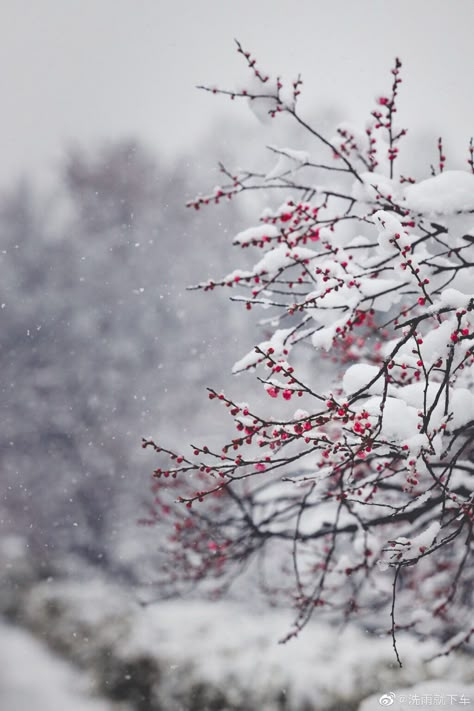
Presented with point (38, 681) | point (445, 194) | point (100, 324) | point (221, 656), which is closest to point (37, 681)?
point (38, 681)

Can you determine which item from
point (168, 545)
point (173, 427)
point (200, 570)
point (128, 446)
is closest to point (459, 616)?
point (200, 570)

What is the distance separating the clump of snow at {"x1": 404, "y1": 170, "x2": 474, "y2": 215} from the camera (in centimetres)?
214

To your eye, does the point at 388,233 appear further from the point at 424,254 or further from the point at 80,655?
the point at 80,655

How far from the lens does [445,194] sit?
216 cm

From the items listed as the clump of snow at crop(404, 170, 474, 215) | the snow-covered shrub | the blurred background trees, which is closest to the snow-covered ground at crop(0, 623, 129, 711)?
the blurred background trees

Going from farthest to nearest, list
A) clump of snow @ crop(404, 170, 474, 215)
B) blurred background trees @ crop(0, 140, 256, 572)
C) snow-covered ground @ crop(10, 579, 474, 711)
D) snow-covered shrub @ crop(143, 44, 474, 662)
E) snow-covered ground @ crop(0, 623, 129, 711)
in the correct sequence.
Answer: blurred background trees @ crop(0, 140, 256, 572)
snow-covered ground @ crop(0, 623, 129, 711)
snow-covered ground @ crop(10, 579, 474, 711)
clump of snow @ crop(404, 170, 474, 215)
snow-covered shrub @ crop(143, 44, 474, 662)

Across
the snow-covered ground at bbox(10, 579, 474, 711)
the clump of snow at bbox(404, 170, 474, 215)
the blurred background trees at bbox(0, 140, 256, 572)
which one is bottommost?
the snow-covered ground at bbox(10, 579, 474, 711)

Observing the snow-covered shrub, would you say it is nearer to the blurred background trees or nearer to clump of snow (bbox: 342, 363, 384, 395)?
clump of snow (bbox: 342, 363, 384, 395)

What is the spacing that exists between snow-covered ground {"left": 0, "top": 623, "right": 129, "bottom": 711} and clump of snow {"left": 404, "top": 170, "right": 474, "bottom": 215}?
6.45m

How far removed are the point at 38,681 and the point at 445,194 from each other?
7.25 metres

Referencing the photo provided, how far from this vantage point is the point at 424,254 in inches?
93.0

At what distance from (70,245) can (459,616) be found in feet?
25.9

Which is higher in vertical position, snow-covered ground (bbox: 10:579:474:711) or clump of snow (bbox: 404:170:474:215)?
clump of snow (bbox: 404:170:474:215)

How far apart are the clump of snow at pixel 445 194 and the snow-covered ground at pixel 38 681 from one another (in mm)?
6452
